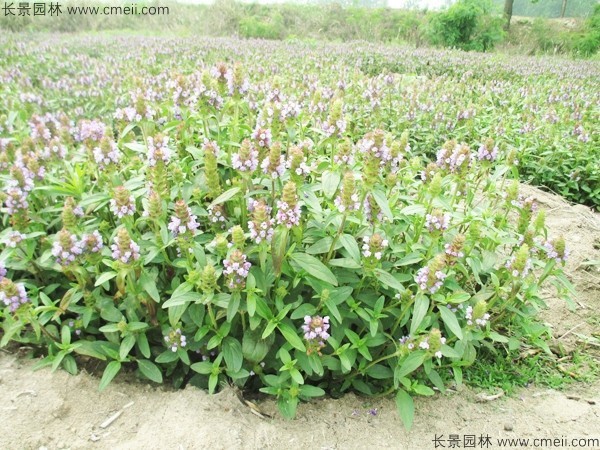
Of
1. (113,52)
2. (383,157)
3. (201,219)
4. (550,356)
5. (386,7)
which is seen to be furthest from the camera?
(386,7)

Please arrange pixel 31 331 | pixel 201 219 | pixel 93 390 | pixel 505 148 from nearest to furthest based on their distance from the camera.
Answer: pixel 93 390 < pixel 31 331 < pixel 201 219 < pixel 505 148

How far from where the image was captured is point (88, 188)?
346 centimetres

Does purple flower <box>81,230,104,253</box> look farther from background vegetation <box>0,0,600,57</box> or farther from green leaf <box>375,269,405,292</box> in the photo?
background vegetation <box>0,0,600,57</box>

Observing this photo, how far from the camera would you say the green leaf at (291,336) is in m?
2.51

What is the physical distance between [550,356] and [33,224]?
389 centimetres

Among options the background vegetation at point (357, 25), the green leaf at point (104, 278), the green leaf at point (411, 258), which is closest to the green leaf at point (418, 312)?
the green leaf at point (411, 258)

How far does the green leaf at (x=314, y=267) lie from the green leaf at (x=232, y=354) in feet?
2.16

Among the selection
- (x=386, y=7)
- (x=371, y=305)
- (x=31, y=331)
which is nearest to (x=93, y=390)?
(x=31, y=331)

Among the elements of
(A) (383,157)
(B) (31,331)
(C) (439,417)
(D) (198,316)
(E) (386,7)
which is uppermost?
(E) (386,7)

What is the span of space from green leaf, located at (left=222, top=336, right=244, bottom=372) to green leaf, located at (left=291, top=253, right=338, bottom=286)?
2.16 feet

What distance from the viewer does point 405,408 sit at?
2.67 meters

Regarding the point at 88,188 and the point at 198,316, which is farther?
the point at 88,188

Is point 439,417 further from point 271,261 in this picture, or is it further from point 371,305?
point 271,261

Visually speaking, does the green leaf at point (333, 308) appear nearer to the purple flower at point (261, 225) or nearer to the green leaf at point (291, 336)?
the green leaf at point (291, 336)
